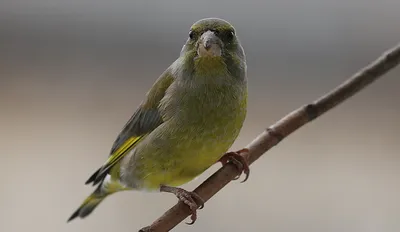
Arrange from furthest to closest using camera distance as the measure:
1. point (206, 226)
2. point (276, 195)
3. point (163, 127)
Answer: point (276, 195) < point (206, 226) < point (163, 127)

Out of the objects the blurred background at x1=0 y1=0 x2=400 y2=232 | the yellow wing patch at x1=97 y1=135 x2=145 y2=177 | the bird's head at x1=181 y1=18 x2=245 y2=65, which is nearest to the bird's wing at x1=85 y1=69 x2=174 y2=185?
the yellow wing patch at x1=97 y1=135 x2=145 y2=177

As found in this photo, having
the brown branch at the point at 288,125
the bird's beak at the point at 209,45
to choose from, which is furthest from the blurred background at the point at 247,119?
the bird's beak at the point at 209,45

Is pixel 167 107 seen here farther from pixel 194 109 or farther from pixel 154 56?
pixel 154 56

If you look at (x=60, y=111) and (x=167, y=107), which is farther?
(x=60, y=111)

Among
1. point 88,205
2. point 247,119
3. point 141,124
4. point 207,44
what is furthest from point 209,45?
point 247,119

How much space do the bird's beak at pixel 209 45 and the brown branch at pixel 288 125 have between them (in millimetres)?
Result: 170

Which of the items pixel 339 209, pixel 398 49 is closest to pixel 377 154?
pixel 339 209

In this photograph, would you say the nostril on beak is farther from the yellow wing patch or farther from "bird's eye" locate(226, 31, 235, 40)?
the yellow wing patch

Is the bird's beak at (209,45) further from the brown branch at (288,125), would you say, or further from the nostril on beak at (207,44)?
the brown branch at (288,125)

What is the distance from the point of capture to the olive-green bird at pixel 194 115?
88 cm

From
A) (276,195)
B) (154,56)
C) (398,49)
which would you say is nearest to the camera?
(398,49)

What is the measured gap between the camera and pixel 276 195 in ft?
5.37

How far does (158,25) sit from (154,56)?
0.33ft

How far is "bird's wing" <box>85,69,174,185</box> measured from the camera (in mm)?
989
